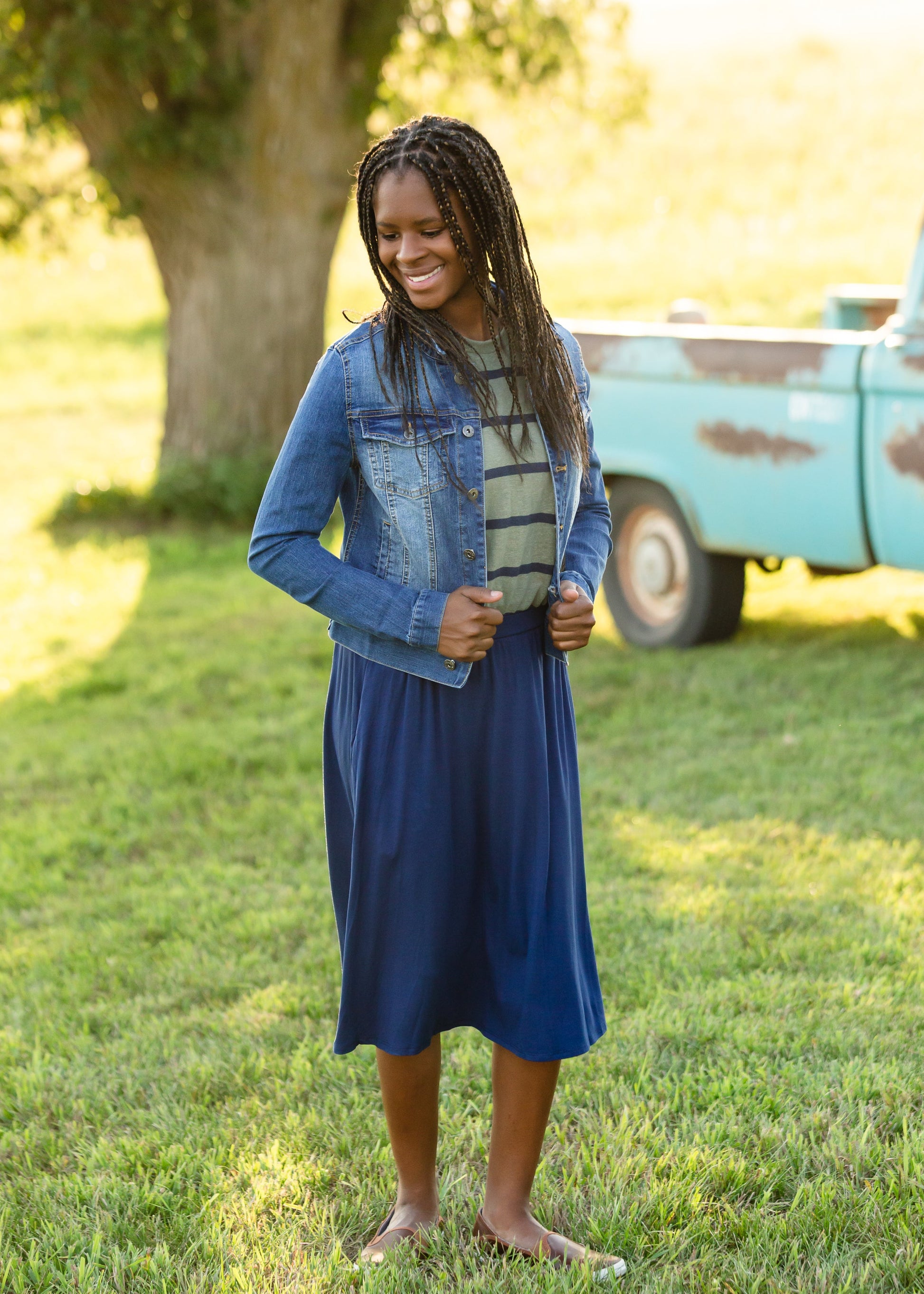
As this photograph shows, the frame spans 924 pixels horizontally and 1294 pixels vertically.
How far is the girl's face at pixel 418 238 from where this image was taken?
221cm

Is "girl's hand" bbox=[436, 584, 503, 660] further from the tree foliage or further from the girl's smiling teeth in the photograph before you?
the tree foliage

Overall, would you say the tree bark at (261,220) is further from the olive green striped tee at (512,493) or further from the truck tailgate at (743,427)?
the olive green striped tee at (512,493)

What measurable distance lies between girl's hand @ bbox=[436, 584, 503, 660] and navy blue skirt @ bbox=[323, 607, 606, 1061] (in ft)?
0.34

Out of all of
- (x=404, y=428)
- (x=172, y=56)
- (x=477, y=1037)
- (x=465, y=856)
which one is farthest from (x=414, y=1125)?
(x=172, y=56)

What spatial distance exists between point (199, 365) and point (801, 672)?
19.5 feet

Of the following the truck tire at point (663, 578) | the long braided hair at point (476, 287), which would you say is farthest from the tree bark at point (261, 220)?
the long braided hair at point (476, 287)

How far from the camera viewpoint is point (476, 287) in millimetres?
2309

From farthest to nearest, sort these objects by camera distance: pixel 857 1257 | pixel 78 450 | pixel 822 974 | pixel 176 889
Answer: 1. pixel 78 450
2. pixel 176 889
3. pixel 822 974
4. pixel 857 1257

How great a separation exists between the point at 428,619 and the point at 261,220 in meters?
8.64

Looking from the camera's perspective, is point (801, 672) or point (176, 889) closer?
point (176, 889)

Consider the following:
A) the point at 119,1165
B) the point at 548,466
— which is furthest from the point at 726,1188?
the point at 548,466

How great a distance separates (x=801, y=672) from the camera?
617 centimetres

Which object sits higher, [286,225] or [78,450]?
[286,225]

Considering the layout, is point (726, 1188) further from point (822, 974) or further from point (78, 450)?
point (78, 450)
